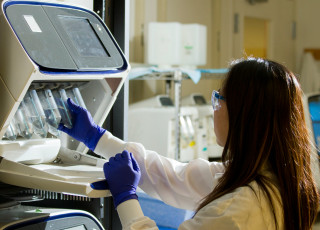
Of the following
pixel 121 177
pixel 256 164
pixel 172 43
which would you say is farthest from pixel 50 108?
pixel 172 43

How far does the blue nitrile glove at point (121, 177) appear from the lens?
3.83ft

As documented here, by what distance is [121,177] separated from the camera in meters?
1.17

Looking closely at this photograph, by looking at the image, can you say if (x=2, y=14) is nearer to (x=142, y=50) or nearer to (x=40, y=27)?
(x=40, y=27)

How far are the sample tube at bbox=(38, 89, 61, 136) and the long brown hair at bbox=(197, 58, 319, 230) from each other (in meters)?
0.45

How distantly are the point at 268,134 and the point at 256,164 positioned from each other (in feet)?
0.25

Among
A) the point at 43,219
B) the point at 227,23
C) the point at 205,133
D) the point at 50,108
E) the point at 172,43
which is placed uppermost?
the point at 227,23

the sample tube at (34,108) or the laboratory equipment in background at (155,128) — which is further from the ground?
the sample tube at (34,108)

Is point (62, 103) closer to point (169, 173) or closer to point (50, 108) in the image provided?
point (50, 108)

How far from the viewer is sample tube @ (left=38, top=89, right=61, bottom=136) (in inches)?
50.2

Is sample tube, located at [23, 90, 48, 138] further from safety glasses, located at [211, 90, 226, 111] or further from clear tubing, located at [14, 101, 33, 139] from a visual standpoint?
safety glasses, located at [211, 90, 226, 111]

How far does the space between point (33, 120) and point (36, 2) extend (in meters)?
0.30

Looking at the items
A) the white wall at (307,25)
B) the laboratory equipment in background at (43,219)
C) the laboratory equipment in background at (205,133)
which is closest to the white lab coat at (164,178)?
the laboratory equipment in background at (43,219)

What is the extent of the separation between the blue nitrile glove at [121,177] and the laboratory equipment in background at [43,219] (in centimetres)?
13

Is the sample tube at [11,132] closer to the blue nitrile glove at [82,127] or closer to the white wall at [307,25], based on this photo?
the blue nitrile glove at [82,127]
